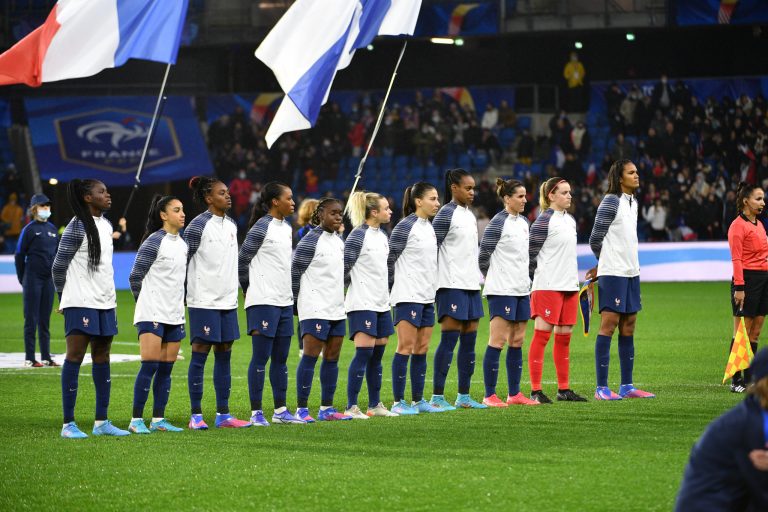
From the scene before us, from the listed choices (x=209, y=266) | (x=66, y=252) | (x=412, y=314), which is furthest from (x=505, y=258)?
(x=66, y=252)

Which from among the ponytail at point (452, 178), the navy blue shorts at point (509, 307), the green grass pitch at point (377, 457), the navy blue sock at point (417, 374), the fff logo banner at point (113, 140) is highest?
the fff logo banner at point (113, 140)

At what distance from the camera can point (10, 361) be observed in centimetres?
1770

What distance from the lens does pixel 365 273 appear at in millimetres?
12328

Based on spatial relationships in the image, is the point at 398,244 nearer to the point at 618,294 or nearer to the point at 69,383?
the point at 618,294

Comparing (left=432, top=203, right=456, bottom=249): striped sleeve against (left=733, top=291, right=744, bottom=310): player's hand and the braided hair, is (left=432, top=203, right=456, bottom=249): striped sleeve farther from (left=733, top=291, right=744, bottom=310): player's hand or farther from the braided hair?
the braided hair

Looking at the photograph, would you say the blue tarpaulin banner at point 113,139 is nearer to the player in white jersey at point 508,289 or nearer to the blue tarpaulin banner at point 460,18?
the blue tarpaulin banner at point 460,18

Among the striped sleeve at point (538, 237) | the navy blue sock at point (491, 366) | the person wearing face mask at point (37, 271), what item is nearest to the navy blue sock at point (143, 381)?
the navy blue sock at point (491, 366)

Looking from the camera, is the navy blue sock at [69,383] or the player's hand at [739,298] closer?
the navy blue sock at [69,383]

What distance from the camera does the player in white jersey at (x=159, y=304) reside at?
11.2 metres

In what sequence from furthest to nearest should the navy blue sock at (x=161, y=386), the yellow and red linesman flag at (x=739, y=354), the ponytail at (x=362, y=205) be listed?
the yellow and red linesman flag at (x=739, y=354)
the ponytail at (x=362, y=205)
the navy blue sock at (x=161, y=386)

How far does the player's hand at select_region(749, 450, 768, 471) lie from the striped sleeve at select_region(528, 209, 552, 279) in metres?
8.06

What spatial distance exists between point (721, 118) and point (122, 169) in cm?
1662

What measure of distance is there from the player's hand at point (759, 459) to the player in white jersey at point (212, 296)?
6838mm

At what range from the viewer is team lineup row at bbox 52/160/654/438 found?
11180mm
